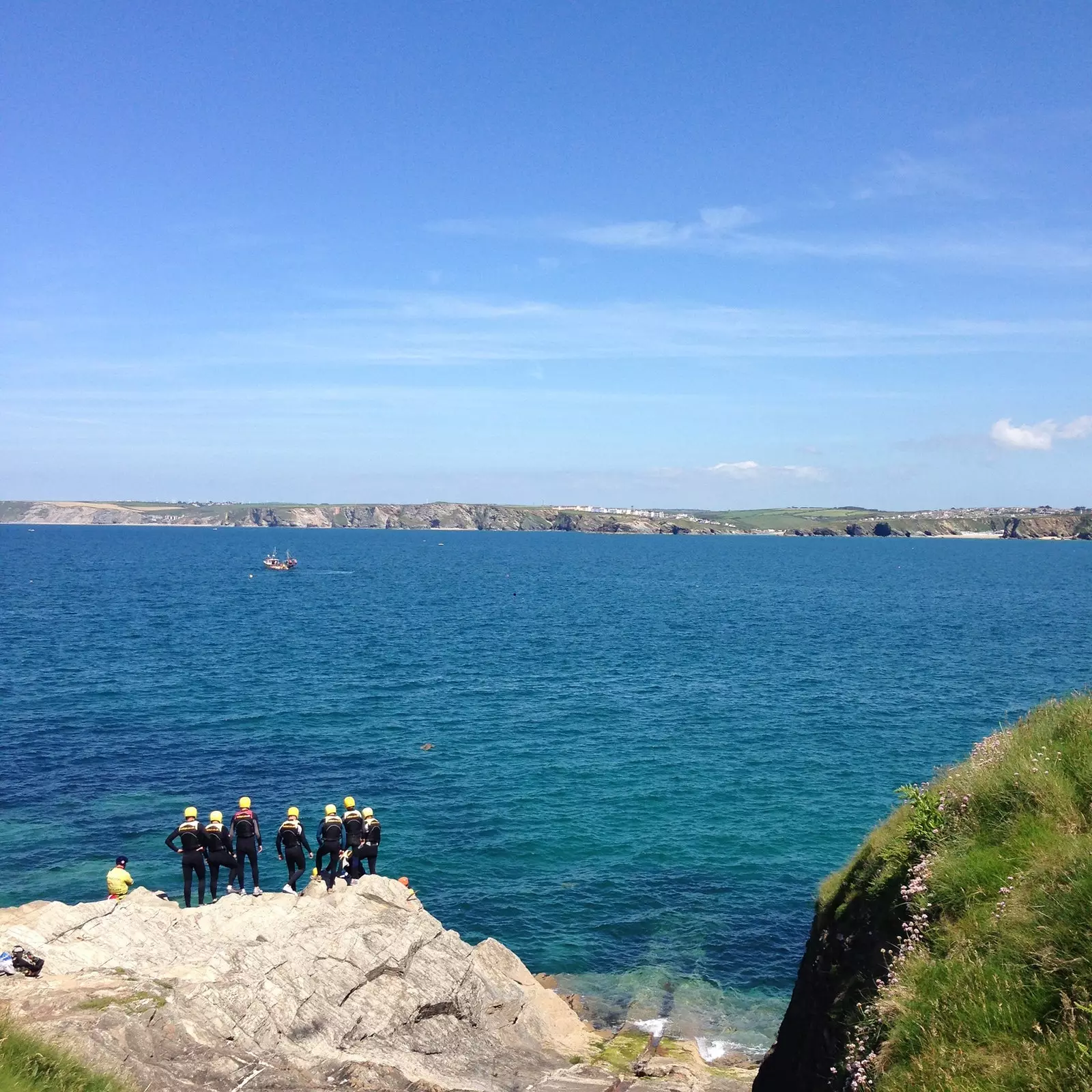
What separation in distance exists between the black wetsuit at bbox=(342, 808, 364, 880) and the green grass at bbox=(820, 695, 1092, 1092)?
46.2 feet

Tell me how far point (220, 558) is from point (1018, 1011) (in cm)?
19400

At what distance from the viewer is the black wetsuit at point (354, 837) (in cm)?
2358

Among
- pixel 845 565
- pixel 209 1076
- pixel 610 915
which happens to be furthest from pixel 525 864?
pixel 845 565

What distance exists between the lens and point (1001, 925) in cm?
945

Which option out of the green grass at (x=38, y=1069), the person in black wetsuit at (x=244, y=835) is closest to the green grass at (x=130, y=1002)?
the green grass at (x=38, y=1069)

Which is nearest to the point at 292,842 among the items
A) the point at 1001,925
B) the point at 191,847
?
the point at 191,847

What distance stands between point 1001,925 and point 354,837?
700 inches

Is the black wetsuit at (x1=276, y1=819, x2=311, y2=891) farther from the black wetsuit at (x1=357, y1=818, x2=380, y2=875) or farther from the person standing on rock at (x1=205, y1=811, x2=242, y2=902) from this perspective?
the black wetsuit at (x1=357, y1=818, x2=380, y2=875)

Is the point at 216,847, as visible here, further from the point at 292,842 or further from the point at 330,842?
the point at 330,842

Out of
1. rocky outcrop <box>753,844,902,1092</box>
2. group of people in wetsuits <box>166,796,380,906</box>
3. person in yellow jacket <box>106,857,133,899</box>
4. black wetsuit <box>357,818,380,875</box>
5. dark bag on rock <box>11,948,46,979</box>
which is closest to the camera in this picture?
rocky outcrop <box>753,844,902,1092</box>

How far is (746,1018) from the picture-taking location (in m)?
23.4

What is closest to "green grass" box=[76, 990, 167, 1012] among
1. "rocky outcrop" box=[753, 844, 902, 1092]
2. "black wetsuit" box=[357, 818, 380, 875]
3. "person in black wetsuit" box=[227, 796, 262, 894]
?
"person in black wetsuit" box=[227, 796, 262, 894]

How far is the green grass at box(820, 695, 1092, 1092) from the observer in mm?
7938

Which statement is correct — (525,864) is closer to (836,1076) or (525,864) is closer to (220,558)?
(836,1076)
